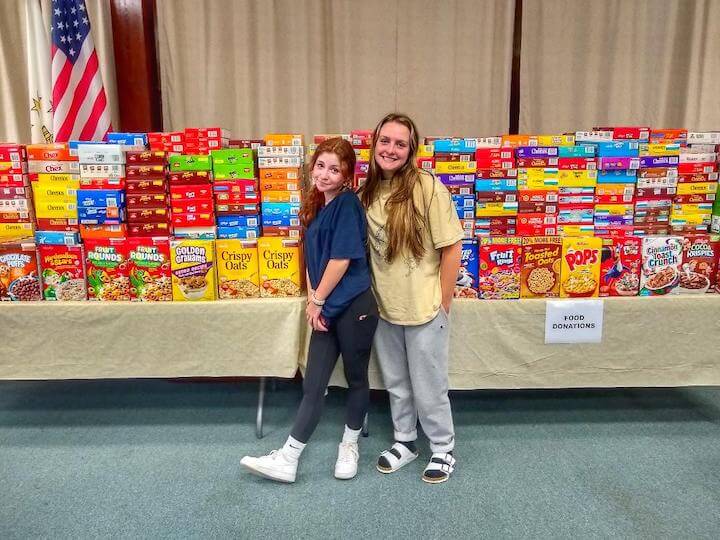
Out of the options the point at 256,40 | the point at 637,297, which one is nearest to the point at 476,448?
the point at 637,297

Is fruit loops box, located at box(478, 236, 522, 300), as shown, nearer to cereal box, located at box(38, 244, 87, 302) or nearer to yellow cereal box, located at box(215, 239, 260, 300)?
yellow cereal box, located at box(215, 239, 260, 300)

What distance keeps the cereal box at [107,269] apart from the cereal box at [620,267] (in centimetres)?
231

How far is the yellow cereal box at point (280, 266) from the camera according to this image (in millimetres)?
2471

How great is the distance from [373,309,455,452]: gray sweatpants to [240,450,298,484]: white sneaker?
514 millimetres

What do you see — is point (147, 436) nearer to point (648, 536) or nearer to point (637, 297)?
point (648, 536)

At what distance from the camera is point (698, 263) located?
2543mm

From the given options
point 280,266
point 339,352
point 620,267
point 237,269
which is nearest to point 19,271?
point 237,269

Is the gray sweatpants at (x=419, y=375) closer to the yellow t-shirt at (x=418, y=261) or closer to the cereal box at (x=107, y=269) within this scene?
the yellow t-shirt at (x=418, y=261)

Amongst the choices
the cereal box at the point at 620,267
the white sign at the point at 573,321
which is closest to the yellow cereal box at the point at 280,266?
the white sign at the point at 573,321

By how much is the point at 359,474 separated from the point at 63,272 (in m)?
1.69

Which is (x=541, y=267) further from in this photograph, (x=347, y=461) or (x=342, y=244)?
(x=347, y=461)

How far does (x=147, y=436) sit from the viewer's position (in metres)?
2.61

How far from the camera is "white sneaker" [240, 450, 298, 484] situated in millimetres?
2162

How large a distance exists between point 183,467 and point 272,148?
1509 mm
